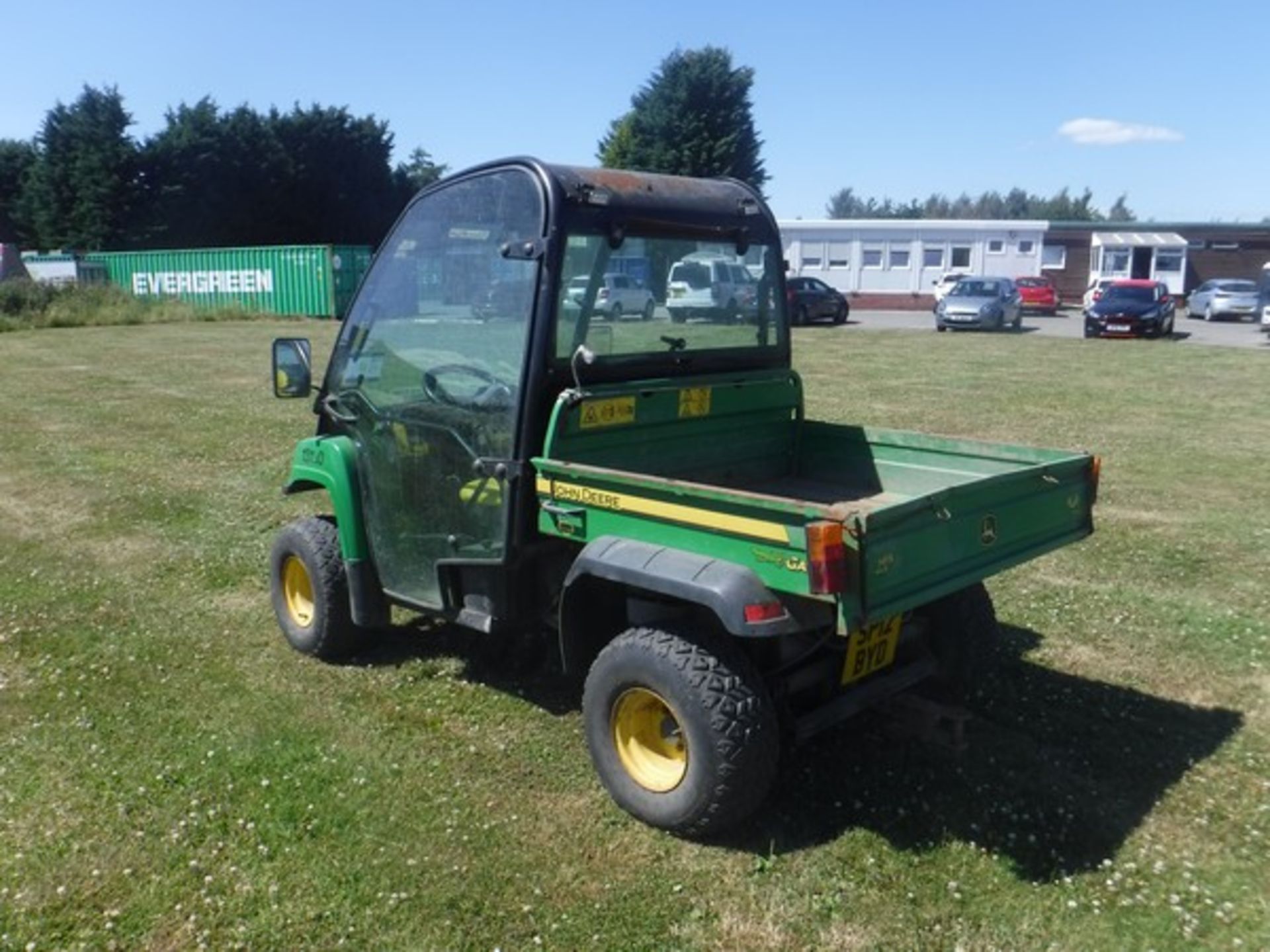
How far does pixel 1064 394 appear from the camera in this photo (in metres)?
15.1

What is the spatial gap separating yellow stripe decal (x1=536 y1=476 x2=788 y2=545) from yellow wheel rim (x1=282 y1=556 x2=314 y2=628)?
1872 mm

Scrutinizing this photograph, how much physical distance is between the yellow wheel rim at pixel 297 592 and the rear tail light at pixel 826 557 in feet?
9.69

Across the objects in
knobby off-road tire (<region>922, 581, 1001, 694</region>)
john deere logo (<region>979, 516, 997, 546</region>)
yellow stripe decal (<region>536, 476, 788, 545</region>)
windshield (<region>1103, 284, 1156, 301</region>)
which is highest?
windshield (<region>1103, 284, 1156, 301</region>)

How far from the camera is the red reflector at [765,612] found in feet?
10.6

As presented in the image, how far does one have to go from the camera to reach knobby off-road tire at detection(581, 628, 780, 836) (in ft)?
11.0

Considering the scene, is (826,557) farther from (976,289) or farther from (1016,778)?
(976,289)

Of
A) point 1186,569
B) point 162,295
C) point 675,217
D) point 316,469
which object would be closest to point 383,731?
→ point 316,469

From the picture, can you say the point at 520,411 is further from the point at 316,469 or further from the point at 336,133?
the point at 336,133

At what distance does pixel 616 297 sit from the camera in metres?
4.21

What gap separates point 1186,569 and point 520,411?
15.4 feet

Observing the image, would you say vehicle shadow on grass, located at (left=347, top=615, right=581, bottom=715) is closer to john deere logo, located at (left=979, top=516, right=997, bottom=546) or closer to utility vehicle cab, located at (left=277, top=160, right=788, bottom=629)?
utility vehicle cab, located at (left=277, top=160, right=788, bottom=629)

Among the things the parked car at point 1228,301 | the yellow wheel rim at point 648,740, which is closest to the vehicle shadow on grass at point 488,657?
the yellow wheel rim at point 648,740

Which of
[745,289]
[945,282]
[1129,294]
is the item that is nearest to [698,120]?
[945,282]

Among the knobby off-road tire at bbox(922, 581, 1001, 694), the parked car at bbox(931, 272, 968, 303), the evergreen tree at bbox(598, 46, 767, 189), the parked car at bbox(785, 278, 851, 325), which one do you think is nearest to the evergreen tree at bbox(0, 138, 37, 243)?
the evergreen tree at bbox(598, 46, 767, 189)
